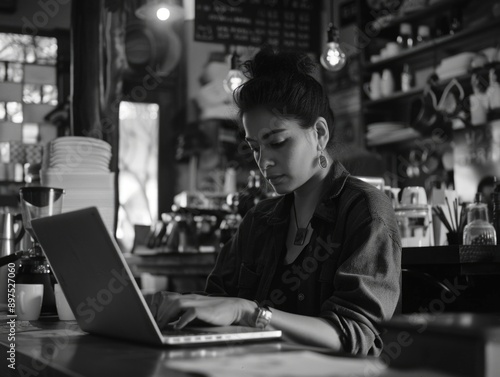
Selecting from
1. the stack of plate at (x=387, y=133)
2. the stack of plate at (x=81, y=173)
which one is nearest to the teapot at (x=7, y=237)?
the stack of plate at (x=81, y=173)

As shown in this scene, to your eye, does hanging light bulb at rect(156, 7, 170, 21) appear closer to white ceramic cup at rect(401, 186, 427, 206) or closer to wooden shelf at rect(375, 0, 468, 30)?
wooden shelf at rect(375, 0, 468, 30)

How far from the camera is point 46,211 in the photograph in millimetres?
2227

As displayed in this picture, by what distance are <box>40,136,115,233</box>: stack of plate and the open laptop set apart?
3.30ft

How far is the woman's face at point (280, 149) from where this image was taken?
185 cm

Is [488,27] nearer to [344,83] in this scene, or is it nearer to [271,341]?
[344,83]

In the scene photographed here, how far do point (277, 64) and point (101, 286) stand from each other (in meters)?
0.93

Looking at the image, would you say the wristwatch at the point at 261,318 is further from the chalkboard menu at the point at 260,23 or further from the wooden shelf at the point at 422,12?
the chalkboard menu at the point at 260,23

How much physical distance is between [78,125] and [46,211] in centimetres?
196

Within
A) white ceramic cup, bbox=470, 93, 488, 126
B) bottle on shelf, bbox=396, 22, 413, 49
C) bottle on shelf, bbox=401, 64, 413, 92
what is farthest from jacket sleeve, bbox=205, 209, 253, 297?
bottle on shelf, bbox=396, 22, 413, 49

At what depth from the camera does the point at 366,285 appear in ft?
5.34

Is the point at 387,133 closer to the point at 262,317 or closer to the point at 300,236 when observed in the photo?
the point at 300,236

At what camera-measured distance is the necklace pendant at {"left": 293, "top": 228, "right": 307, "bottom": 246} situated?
197cm

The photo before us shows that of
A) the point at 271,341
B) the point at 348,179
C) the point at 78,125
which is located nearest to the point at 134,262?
the point at 78,125

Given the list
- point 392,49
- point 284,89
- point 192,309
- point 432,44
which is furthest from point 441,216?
point 392,49
